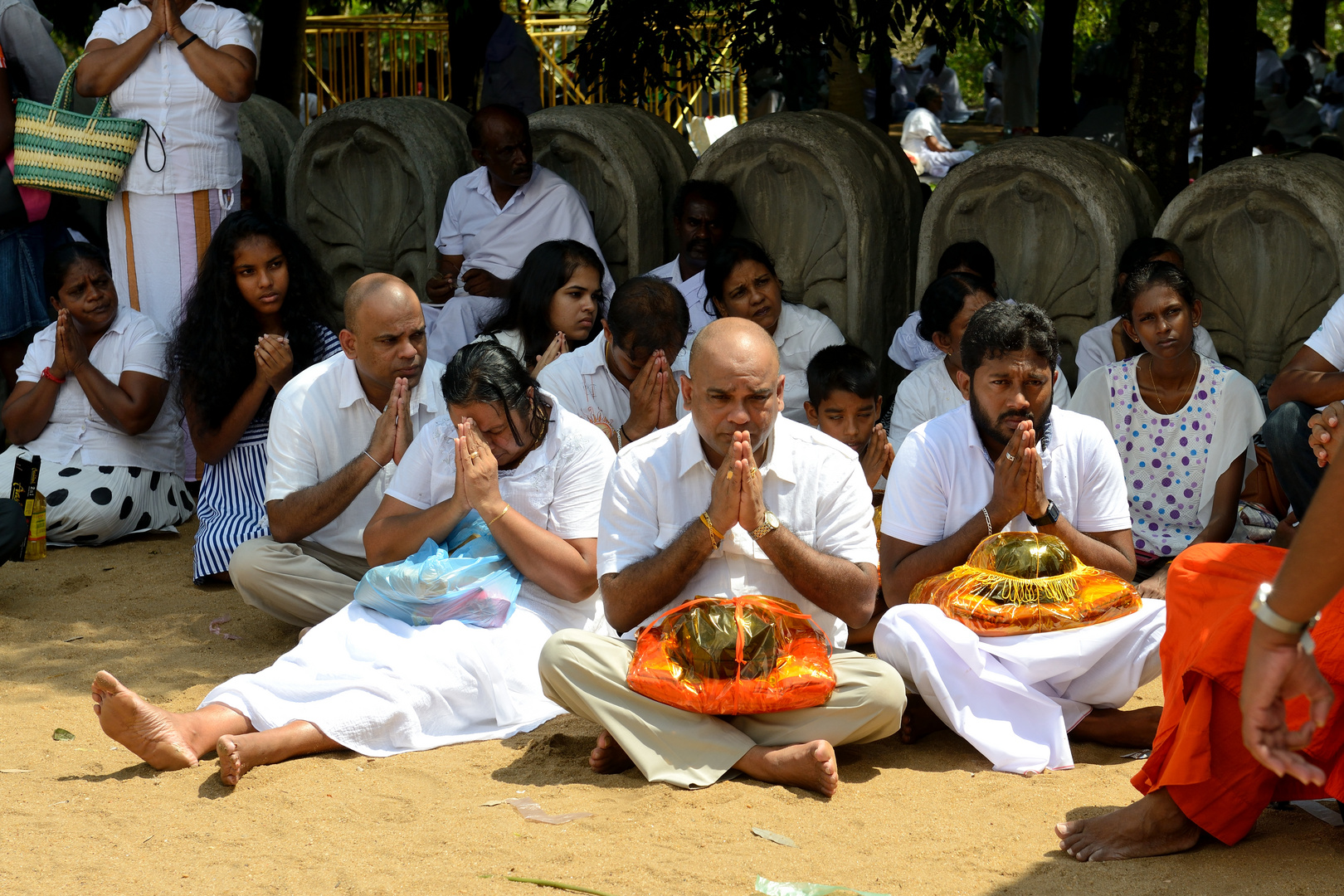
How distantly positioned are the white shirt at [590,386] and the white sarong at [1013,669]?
2.04 meters

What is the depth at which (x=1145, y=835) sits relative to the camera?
3.14 meters

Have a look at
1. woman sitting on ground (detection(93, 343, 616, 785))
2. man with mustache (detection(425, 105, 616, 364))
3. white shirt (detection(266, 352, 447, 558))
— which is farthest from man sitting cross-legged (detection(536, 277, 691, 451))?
man with mustache (detection(425, 105, 616, 364))

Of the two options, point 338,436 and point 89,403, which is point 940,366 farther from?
point 89,403

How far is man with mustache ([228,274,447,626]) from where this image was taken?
15.9 ft

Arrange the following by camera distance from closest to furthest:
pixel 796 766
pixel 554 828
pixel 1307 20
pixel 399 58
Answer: pixel 554 828, pixel 796 766, pixel 399 58, pixel 1307 20

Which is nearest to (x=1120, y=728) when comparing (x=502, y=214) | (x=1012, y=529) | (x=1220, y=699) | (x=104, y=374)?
(x=1012, y=529)

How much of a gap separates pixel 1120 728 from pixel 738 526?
1221 millimetres

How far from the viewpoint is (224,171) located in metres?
6.71

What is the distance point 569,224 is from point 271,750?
→ 4053 millimetres

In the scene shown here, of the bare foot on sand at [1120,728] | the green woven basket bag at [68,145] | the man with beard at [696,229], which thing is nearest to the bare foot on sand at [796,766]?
the bare foot on sand at [1120,728]

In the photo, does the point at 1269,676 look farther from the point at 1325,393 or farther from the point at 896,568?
the point at 1325,393

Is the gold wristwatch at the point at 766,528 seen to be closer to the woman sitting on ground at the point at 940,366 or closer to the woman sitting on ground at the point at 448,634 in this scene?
the woman sitting on ground at the point at 448,634

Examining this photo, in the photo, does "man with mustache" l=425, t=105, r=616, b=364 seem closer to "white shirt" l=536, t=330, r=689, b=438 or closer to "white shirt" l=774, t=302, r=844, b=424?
"white shirt" l=774, t=302, r=844, b=424

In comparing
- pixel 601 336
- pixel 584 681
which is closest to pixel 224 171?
pixel 601 336
